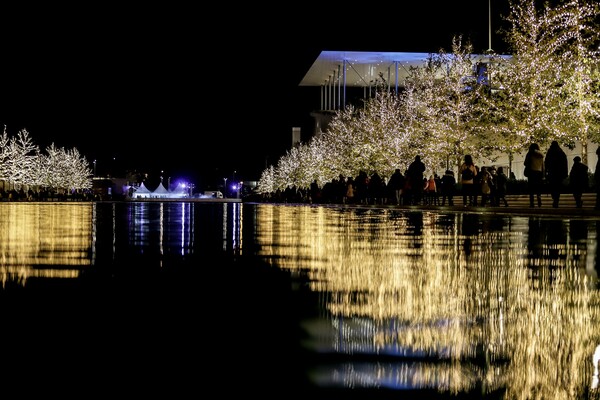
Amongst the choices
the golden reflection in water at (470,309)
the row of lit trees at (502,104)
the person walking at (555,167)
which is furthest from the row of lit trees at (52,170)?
the golden reflection in water at (470,309)

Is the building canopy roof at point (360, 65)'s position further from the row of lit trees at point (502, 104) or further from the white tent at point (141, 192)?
the white tent at point (141, 192)

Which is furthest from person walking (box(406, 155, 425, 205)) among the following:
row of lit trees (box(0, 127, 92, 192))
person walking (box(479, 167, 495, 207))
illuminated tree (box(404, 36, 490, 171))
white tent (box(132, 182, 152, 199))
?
white tent (box(132, 182, 152, 199))

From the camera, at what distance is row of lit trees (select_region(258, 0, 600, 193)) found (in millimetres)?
37312

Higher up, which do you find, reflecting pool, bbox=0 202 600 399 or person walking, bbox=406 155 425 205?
person walking, bbox=406 155 425 205

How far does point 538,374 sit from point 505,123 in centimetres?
3809

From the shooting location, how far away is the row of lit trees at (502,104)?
37312mm

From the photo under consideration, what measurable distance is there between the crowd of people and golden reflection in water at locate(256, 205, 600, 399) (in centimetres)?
1482

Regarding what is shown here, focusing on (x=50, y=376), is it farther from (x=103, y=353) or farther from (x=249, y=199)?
(x=249, y=199)

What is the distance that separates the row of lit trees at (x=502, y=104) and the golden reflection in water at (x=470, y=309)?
28043 mm

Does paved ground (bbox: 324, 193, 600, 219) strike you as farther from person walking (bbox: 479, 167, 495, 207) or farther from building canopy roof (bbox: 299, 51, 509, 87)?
building canopy roof (bbox: 299, 51, 509, 87)

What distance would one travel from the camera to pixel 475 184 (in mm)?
32344

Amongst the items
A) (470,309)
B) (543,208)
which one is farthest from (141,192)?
(470,309)

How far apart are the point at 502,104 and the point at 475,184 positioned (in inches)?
353

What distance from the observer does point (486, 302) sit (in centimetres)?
575
